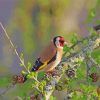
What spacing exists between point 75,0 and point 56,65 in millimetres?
2891

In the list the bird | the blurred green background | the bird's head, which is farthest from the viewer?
the blurred green background

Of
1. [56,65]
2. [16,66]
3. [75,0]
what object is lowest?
[16,66]

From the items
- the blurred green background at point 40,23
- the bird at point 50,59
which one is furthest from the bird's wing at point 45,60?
the blurred green background at point 40,23

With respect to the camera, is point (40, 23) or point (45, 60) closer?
point (45, 60)

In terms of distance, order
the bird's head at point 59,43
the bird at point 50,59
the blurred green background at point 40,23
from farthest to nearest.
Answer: the blurred green background at point 40,23
the bird's head at point 59,43
the bird at point 50,59

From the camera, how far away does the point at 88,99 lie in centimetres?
367

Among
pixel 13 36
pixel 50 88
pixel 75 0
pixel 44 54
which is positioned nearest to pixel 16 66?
pixel 13 36

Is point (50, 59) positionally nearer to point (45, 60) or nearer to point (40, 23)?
point (45, 60)

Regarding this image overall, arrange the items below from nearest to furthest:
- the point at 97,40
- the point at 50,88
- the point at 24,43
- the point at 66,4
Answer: the point at 50,88, the point at 97,40, the point at 24,43, the point at 66,4

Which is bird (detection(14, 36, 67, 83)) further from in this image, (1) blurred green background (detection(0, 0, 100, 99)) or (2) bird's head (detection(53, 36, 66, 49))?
(1) blurred green background (detection(0, 0, 100, 99))

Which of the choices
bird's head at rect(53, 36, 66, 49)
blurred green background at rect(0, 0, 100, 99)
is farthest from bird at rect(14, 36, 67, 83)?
blurred green background at rect(0, 0, 100, 99)

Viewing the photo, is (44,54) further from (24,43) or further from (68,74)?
(24,43)

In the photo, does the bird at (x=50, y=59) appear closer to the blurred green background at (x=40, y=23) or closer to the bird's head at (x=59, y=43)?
the bird's head at (x=59, y=43)

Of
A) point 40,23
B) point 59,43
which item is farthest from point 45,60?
point 40,23
